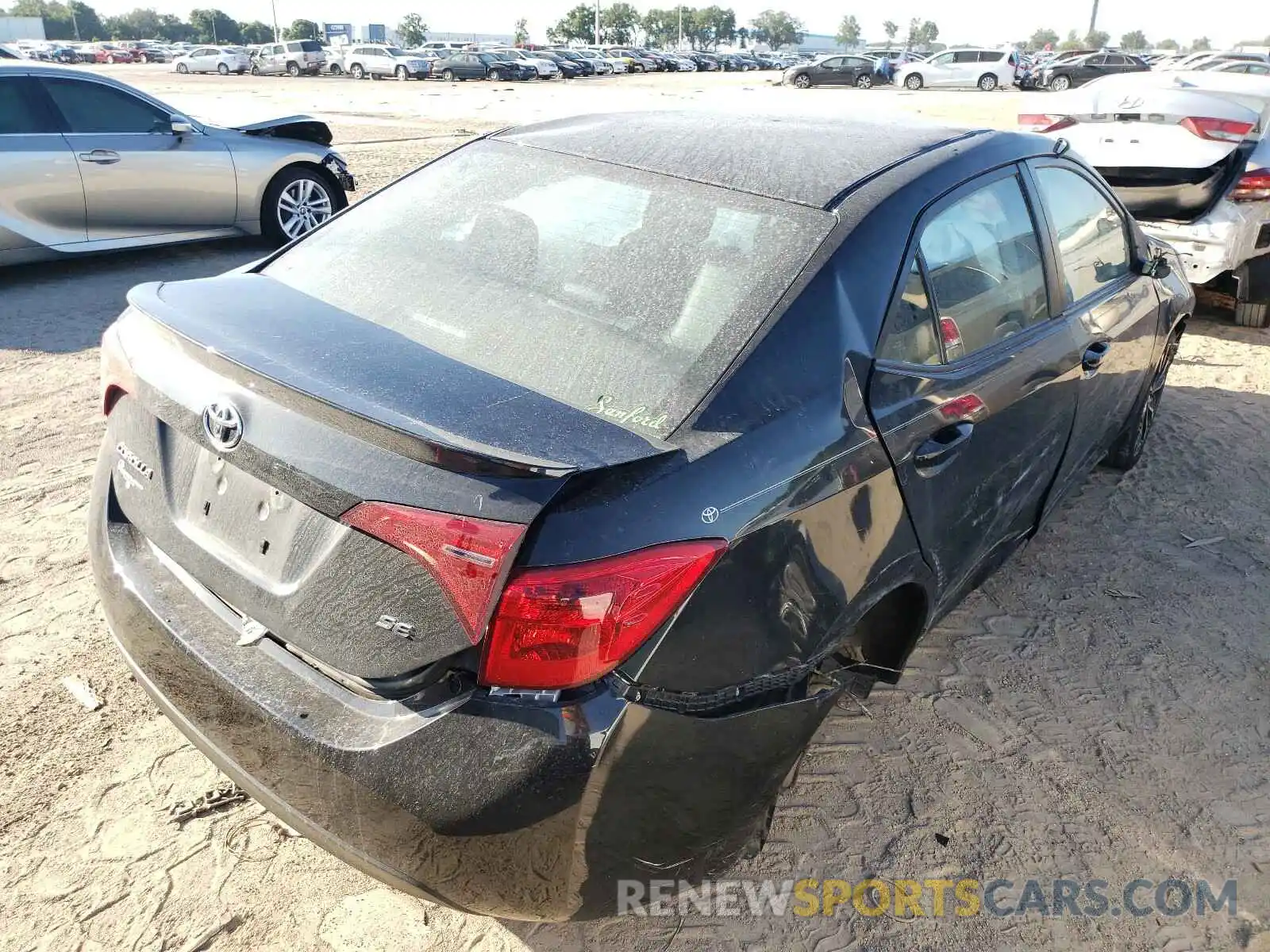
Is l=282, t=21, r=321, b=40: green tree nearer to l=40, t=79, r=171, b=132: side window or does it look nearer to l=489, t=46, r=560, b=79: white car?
l=489, t=46, r=560, b=79: white car

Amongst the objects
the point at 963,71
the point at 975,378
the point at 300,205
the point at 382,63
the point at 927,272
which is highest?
the point at 963,71

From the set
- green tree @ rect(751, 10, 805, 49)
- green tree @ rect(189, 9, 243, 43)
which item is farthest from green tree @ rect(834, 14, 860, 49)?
green tree @ rect(189, 9, 243, 43)

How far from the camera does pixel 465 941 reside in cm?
220

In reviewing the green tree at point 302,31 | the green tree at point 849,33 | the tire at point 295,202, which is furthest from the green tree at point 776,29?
the tire at point 295,202

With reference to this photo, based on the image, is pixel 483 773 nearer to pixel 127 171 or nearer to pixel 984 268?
pixel 984 268

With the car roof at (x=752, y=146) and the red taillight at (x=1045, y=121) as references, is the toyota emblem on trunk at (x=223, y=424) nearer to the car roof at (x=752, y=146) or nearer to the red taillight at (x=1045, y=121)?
the car roof at (x=752, y=146)

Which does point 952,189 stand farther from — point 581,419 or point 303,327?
point 303,327

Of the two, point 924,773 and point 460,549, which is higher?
point 460,549

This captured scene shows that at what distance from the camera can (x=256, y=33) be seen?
12256 cm

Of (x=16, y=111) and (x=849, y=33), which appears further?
(x=849, y=33)

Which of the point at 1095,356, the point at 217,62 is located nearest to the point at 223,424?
the point at 1095,356

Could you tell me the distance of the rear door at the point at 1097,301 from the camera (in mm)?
3213

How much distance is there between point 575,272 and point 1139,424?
10.6 ft

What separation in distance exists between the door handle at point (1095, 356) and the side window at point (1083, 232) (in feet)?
0.58
